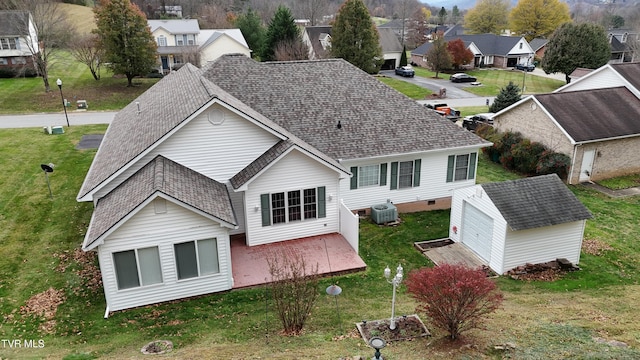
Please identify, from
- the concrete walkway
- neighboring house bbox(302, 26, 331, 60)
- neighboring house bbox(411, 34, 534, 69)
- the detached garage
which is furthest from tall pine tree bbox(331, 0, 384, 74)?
the detached garage

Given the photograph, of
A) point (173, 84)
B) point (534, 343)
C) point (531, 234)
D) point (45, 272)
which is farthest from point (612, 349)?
point (173, 84)

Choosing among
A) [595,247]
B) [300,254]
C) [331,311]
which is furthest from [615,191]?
[331,311]

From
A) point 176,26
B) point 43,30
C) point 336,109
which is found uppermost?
point 43,30

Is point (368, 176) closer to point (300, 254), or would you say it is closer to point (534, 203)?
point (300, 254)

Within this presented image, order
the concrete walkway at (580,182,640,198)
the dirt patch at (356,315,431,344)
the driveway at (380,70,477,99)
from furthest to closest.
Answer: the driveway at (380,70,477,99), the concrete walkway at (580,182,640,198), the dirt patch at (356,315,431,344)

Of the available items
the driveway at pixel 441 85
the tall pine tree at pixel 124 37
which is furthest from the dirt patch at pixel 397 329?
the driveway at pixel 441 85

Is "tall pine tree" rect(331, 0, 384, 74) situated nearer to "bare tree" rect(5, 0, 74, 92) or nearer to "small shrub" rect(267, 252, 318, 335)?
"bare tree" rect(5, 0, 74, 92)

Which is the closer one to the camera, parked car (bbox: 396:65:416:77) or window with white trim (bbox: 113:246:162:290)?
window with white trim (bbox: 113:246:162:290)

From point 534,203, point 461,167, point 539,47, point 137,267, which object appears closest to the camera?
point 137,267
